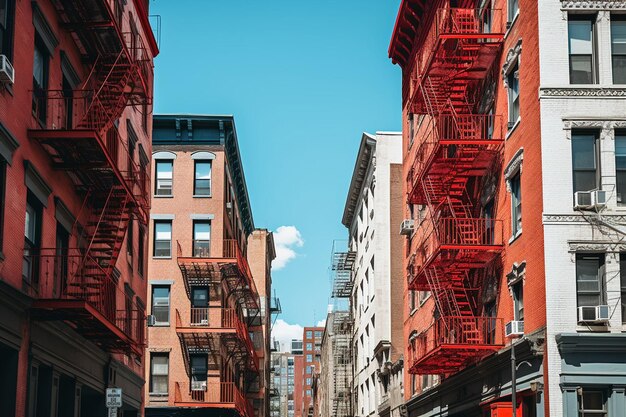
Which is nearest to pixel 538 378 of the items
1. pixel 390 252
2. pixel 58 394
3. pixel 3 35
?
pixel 58 394

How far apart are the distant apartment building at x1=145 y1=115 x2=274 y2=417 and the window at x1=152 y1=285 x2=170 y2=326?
58mm

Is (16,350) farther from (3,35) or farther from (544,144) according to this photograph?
(544,144)

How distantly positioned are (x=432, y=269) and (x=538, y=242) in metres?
8.41

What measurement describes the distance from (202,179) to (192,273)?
6.00m

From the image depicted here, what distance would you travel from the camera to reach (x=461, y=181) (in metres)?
34.6

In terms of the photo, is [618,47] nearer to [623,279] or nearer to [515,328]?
[623,279]

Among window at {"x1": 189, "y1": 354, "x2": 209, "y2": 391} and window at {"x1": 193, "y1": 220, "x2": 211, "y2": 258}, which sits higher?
window at {"x1": 193, "y1": 220, "x2": 211, "y2": 258}

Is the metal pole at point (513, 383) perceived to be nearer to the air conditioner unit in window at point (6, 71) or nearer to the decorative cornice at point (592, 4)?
the decorative cornice at point (592, 4)

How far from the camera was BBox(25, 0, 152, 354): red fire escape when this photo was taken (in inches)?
947

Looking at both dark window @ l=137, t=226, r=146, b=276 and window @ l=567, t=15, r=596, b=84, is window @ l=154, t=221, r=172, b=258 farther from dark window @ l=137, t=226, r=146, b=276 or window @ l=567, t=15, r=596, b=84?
window @ l=567, t=15, r=596, b=84

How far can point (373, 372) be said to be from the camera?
65.2m

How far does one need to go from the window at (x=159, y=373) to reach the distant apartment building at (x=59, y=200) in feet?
74.9

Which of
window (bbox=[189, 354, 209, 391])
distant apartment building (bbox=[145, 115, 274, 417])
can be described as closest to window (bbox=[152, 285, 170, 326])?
distant apartment building (bbox=[145, 115, 274, 417])

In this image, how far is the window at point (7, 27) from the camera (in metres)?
21.6
